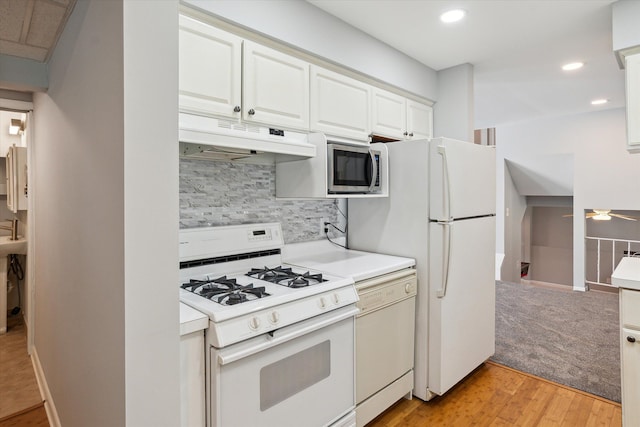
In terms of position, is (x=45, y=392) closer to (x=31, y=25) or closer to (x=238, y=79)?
(x=31, y=25)

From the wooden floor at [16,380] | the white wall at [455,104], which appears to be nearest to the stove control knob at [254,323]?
the wooden floor at [16,380]

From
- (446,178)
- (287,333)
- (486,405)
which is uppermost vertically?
(446,178)

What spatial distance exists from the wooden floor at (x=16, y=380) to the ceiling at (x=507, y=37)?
10.3ft

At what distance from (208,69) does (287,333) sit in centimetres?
132

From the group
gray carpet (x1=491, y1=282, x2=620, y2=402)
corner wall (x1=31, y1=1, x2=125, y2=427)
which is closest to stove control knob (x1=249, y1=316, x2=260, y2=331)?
corner wall (x1=31, y1=1, x2=125, y2=427)

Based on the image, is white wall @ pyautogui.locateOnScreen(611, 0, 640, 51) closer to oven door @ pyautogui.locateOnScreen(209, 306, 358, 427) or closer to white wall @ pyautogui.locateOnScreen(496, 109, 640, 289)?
oven door @ pyautogui.locateOnScreen(209, 306, 358, 427)

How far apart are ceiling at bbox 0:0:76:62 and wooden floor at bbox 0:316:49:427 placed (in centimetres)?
213

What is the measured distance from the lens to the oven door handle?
1.39 metres

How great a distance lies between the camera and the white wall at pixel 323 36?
193 cm

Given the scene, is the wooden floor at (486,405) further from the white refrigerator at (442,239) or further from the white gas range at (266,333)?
the white gas range at (266,333)

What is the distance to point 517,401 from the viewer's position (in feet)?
7.87

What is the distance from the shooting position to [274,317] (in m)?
1.54

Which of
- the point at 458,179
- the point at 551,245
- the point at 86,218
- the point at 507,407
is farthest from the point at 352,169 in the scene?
the point at 551,245

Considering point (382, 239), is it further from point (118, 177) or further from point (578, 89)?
point (578, 89)
